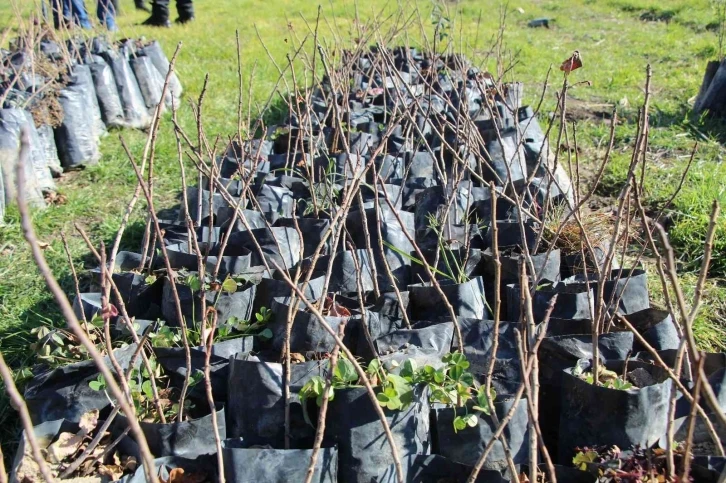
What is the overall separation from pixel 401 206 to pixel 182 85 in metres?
4.61

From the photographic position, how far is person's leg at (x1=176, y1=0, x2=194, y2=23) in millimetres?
10812

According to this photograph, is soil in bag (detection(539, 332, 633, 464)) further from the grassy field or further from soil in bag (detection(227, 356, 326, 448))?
the grassy field

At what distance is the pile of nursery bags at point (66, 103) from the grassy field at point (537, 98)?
16cm

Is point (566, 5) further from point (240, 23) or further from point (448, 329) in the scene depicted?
point (448, 329)

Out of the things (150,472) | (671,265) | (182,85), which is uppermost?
(671,265)

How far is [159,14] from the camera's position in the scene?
1059cm

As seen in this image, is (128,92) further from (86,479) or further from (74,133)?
(86,479)

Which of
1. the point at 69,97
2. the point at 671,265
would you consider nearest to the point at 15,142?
the point at 69,97

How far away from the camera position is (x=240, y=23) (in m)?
10.6

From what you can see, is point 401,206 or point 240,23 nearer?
point 401,206

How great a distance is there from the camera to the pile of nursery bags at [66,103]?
13.3 feet

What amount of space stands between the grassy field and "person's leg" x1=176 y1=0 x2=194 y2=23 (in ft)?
0.92

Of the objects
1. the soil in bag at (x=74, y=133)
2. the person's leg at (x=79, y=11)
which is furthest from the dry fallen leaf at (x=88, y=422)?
the person's leg at (x=79, y=11)

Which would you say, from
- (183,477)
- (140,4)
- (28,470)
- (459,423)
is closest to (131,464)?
(183,477)
